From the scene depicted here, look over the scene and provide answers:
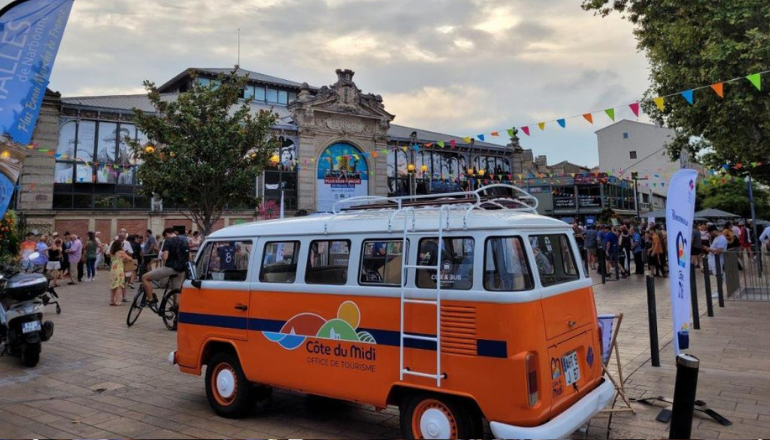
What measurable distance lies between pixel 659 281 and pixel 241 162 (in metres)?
15.4

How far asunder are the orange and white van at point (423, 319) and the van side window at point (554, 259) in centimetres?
2

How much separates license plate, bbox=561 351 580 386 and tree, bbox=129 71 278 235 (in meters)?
13.9

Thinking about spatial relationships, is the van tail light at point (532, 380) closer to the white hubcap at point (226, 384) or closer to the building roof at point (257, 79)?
the white hubcap at point (226, 384)

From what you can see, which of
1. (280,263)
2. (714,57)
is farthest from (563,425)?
(714,57)

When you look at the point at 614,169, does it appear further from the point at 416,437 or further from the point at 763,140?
the point at 416,437

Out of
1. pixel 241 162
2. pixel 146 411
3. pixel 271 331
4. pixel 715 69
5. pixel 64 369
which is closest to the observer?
pixel 271 331

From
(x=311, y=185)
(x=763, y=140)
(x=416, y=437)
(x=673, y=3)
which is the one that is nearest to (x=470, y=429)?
(x=416, y=437)

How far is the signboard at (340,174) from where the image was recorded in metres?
33.2

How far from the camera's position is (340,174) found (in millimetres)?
Answer: 33906

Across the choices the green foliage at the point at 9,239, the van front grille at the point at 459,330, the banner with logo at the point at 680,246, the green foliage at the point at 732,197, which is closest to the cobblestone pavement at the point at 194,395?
the banner with logo at the point at 680,246

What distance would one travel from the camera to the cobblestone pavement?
4801 mm

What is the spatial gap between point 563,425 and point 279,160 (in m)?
29.2

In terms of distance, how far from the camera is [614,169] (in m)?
55.1

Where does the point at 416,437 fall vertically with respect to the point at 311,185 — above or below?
below
